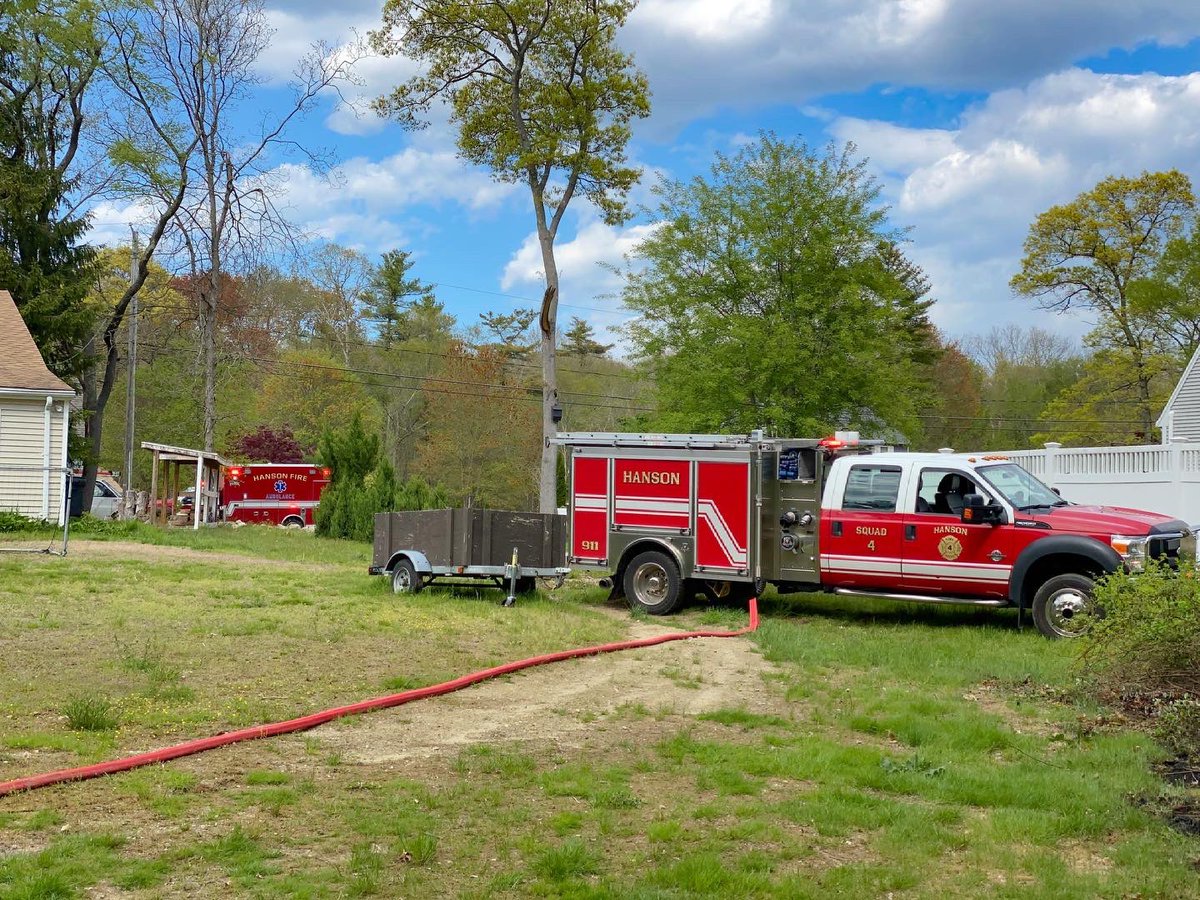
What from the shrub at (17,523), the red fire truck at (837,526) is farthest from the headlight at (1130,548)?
the shrub at (17,523)

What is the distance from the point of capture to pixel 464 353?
5512cm

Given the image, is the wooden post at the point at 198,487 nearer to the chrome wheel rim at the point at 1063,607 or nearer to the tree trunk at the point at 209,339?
the tree trunk at the point at 209,339

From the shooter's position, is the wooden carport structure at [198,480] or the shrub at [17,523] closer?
the shrub at [17,523]

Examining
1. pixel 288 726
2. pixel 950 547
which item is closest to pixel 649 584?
pixel 950 547

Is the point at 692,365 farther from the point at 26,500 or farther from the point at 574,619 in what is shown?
the point at 26,500

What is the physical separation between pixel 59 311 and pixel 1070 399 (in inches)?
1496

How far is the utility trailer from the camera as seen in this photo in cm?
1416

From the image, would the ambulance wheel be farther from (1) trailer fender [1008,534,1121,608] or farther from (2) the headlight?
(2) the headlight

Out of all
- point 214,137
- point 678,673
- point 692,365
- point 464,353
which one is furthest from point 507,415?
point 678,673

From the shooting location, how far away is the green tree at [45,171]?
29250mm

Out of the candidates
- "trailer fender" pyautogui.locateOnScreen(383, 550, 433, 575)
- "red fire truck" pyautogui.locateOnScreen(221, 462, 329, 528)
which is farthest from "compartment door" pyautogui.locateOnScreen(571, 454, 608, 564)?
"red fire truck" pyautogui.locateOnScreen(221, 462, 329, 528)

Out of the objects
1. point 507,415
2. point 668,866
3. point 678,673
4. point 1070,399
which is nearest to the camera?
point 668,866

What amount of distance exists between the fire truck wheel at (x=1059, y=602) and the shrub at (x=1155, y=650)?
3516 mm

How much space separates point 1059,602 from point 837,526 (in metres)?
2.73
